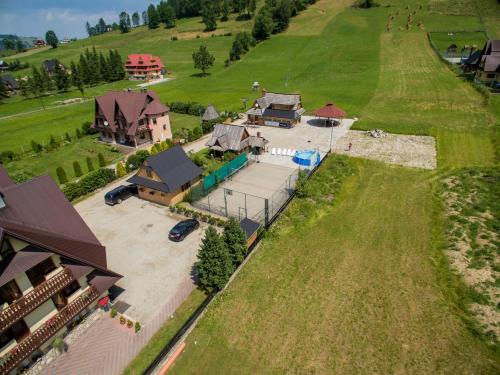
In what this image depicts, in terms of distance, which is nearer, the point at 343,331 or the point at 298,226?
the point at 343,331

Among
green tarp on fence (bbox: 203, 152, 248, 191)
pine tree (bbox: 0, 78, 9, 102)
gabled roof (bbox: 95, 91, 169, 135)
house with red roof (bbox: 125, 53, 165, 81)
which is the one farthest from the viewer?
house with red roof (bbox: 125, 53, 165, 81)

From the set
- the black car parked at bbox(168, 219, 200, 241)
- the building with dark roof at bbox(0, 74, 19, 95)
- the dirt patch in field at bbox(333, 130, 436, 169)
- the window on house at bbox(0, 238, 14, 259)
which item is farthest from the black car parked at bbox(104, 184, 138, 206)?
the building with dark roof at bbox(0, 74, 19, 95)

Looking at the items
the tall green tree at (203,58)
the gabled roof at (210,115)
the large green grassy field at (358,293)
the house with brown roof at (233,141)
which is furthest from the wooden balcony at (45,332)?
the tall green tree at (203,58)

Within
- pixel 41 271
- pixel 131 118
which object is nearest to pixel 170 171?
pixel 41 271

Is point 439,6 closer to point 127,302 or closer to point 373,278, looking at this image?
point 373,278

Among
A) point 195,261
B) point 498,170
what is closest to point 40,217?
point 195,261

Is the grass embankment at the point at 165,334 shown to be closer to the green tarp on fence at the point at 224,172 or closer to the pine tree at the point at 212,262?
the pine tree at the point at 212,262

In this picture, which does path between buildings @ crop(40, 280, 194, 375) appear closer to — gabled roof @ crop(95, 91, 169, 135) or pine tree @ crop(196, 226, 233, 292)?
pine tree @ crop(196, 226, 233, 292)
